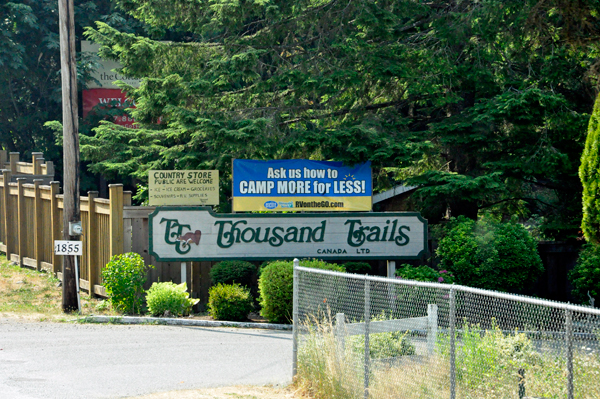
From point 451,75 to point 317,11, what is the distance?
365 centimetres

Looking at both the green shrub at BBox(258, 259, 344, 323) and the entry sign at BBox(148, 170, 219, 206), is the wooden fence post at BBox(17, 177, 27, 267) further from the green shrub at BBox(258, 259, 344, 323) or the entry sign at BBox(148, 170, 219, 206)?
the green shrub at BBox(258, 259, 344, 323)

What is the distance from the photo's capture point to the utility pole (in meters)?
14.1

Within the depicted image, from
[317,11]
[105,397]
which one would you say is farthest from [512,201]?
[105,397]

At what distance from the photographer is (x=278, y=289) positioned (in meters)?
13.9

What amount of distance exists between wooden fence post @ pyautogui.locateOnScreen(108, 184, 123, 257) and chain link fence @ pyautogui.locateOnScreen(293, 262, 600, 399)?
743 centimetres

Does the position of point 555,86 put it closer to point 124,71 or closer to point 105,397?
point 124,71

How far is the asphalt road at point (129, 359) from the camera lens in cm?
900

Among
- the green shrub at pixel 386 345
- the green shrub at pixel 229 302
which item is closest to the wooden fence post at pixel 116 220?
the green shrub at pixel 229 302

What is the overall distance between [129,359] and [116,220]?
5.38m

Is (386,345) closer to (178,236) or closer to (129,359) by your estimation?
(129,359)

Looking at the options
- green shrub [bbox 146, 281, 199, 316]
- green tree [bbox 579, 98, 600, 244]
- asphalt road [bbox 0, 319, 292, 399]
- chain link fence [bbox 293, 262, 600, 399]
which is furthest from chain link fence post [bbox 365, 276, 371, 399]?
green shrub [bbox 146, 281, 199, 316]

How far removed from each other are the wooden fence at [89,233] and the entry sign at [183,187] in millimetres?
511

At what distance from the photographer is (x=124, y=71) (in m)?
17.3

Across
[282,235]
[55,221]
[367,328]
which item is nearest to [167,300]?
Result: [282,235]
